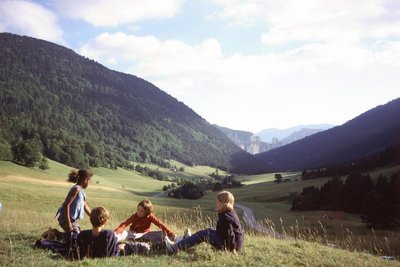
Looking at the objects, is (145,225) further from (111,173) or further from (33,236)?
(111,173)

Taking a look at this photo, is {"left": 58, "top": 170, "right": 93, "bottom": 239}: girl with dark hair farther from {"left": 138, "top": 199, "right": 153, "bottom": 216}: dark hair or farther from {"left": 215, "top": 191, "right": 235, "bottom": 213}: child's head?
{"left": 215, "top": 191, "right": 235, "bottom": 213}: child's head

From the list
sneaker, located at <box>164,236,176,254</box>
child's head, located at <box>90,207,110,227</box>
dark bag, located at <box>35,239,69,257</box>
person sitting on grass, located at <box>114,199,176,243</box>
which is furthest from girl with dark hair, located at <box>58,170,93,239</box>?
sneaker, located at <box>164,236,176,254</box>

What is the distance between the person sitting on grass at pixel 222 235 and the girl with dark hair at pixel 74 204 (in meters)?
2.83

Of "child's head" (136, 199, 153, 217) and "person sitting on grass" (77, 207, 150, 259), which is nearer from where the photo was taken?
"person sitting on grass" (77, 207, 150, 259)

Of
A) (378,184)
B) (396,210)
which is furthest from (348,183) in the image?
(396,210)

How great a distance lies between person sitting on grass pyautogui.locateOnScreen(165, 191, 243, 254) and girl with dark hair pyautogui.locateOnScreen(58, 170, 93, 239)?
283 cm

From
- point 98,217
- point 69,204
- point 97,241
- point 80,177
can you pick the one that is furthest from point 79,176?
point 97,241

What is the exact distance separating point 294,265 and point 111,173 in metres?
162

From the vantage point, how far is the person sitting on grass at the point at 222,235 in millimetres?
9984

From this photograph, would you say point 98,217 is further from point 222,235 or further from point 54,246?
point 222,235

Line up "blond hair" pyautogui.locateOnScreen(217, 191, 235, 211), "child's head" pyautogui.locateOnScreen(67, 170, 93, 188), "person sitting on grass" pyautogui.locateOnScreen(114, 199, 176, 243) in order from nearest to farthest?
"blond hair" pyautogui.locateOnScreen(217, 191, 235, 211) → "person sitting on grass" pyautogui.locateOnScreen(114, 199, 176, 243) → "child's head" pyautogui.locateOnScreen(67, 170, 93, 188)

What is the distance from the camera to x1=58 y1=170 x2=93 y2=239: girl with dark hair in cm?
1061

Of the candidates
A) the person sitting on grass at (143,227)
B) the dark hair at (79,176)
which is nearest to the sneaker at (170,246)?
the person sitting on grass at (143,227)

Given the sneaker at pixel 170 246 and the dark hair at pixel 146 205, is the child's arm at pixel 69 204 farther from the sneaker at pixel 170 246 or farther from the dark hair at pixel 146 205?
the sneaker at pixel 170 246
